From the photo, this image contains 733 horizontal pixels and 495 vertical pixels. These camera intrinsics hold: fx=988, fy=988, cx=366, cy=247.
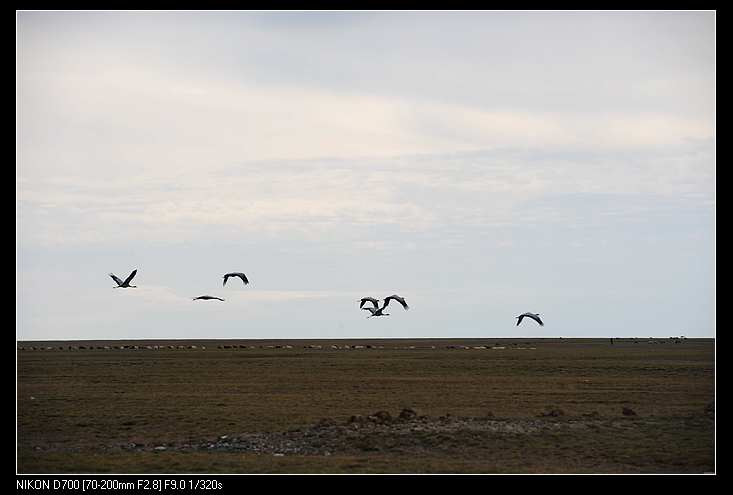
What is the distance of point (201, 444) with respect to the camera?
28.8 meters

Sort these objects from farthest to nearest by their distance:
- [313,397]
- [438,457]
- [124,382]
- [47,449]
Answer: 1. [124,382]
2. [313,397]
3. [47,449]
4. [438,457]

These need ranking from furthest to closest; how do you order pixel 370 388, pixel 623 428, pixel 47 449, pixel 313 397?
pixel 370 388 < pixel 313 397 < pixel 623 428 < pixel 47 449

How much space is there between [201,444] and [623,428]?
1295 cm

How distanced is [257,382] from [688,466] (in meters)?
34.4

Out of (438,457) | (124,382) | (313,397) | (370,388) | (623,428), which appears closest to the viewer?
(438,457)

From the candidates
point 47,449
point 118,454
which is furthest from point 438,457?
point 47,449

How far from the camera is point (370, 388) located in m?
50.4

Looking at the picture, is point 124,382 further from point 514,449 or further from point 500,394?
point 514,449

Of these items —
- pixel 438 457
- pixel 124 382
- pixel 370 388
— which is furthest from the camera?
pixel 124 382

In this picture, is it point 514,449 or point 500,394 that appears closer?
point 514,449

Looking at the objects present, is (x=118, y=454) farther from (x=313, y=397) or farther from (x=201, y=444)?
(x=313, y=397)
